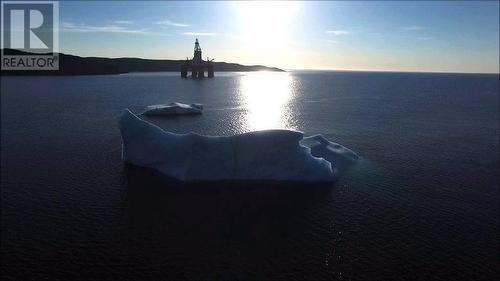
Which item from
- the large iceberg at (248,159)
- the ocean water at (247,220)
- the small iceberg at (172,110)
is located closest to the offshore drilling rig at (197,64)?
Result: the small iceberg at (172,110)

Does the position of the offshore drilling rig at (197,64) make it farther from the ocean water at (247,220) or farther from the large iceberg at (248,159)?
the large iceberg at (248,159)

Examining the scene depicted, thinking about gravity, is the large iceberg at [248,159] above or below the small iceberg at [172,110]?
below

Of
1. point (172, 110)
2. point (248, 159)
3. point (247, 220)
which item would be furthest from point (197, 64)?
point (247, 220)

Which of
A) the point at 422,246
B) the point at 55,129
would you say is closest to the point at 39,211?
the point at 422,246

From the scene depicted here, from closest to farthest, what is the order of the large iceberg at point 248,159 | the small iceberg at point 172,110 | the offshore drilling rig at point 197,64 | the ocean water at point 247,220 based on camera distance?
the ocean water at point 247,220
the large iceberg at point 248,159
the small iceberg at point 172,110
the offshore drilling rig at point 197,64

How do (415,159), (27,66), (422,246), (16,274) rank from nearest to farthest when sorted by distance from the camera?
(16,274) < (422,246) < (415,159) < (27,66)

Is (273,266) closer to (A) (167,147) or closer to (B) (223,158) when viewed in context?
(B) (223,158)

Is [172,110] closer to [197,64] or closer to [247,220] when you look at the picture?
[247,220]

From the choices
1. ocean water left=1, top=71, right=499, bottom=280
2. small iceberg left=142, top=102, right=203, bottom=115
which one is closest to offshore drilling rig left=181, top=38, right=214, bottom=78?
small iceberg left=142, top=102, right=203, bottom=115

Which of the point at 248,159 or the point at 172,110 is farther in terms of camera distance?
the point at 172,110

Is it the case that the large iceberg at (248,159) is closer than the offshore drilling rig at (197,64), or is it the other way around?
the large iceberg at (248,159)

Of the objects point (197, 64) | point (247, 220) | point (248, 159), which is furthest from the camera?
point (197, 64)
